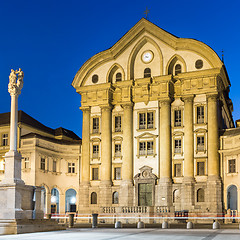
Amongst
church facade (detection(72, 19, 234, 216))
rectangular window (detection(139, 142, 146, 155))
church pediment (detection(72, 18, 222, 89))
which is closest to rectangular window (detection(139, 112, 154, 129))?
church facade (detection(72, 19, 234, 216))

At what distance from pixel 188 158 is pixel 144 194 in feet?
22.5

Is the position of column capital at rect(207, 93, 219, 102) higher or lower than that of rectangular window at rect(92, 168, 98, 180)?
higher

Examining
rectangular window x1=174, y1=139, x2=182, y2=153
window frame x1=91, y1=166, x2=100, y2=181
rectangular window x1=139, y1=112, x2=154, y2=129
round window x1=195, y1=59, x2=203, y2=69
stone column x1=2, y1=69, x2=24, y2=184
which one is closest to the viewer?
stone column x1=2, y1=69, x2=24, y2=184

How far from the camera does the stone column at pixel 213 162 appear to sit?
162ft

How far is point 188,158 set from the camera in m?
51.4

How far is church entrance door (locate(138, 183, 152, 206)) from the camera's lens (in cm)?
5306

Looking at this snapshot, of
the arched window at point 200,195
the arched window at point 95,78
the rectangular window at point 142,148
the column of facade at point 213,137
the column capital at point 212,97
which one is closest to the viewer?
the column of facade at point 213,137

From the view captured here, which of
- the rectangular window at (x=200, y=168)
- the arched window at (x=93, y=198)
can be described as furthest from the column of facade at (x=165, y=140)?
the arched window at (x=93, y=198)

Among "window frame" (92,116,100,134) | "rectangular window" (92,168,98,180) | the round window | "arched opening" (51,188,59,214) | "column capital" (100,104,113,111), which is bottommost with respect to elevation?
"arched opening" (51,188,59,214)

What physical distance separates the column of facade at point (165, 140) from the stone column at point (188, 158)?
1.91 metres

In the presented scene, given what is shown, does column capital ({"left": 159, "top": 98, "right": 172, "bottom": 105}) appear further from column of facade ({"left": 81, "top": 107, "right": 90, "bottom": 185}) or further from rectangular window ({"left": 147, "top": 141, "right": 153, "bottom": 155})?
column of facade ({"left": 81, "top": 107, "right": 90, "bottom": 185})

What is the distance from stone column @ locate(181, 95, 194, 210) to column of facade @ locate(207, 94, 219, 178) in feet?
6.80

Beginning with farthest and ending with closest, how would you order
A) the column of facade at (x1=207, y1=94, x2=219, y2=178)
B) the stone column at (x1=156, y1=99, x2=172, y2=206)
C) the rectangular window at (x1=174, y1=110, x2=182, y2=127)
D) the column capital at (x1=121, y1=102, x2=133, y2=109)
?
the column capital at (x1=121, y1=102, x2=133, y2=109) → the rectangular window at (x1=174, y1=110, x2=182, y2=127) → the stone column at (x1=156, y1=99, x2=172, y2=206) → the column of facade at (x1=207, y1=94, x2=219, y2=178)

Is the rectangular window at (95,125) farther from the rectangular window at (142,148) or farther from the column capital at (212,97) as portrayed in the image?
the column capital at (212,97)
